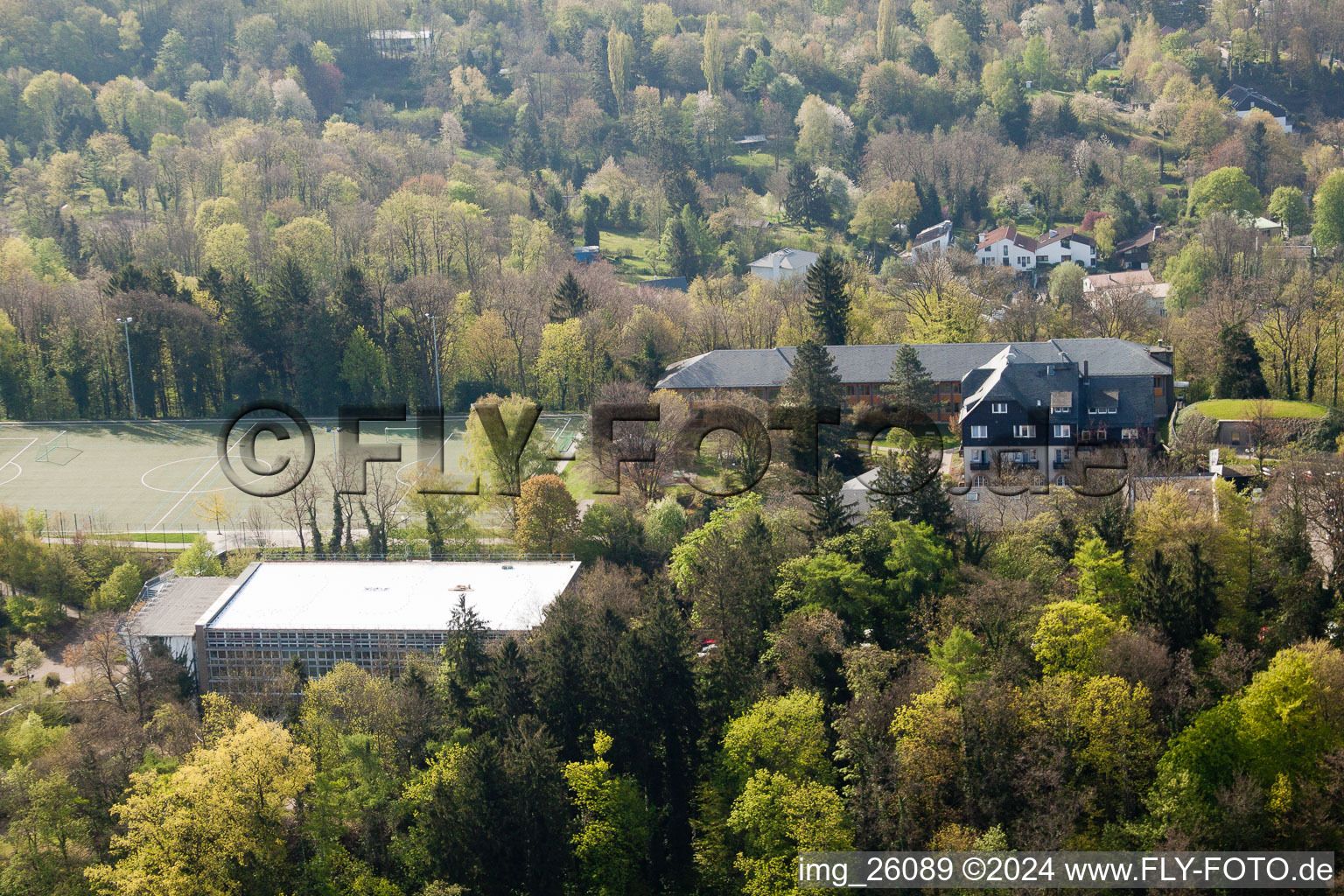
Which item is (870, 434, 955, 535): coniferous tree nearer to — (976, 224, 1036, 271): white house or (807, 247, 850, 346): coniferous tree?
(807, 247, 850, 346): coniferous tree

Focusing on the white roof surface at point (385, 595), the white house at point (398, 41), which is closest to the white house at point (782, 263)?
the white roof surface at point (385, 595)

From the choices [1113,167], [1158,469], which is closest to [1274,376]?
[1158,469]

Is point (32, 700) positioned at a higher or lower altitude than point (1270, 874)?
lower

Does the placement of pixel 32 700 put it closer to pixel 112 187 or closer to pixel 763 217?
pixel 112 187

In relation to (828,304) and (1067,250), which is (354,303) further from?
(1067,250)

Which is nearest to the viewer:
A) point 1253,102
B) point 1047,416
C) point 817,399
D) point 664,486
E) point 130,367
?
point 1047,416

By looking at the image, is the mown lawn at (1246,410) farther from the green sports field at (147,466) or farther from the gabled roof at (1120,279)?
the gabled roof at (1120,279)

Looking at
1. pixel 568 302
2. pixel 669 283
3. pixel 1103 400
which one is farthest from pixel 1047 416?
pixel 669 283
